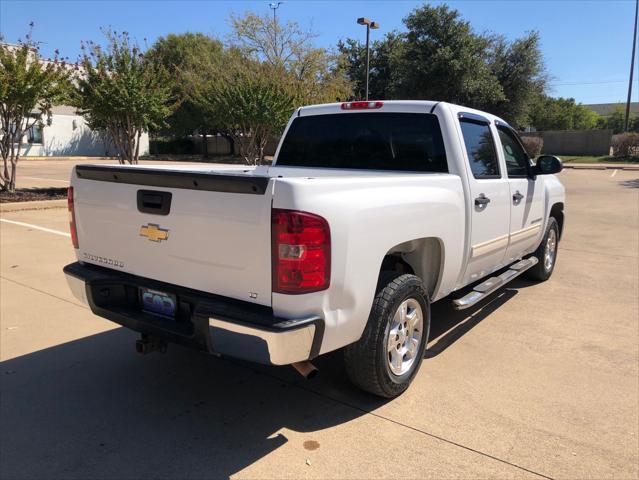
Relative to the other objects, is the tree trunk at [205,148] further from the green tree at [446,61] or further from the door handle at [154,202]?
the door handle at [154,202]

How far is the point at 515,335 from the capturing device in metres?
4.68

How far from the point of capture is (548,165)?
5.40 m

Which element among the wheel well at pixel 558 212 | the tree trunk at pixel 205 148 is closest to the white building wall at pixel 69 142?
the tree trunk at pixel 205 148

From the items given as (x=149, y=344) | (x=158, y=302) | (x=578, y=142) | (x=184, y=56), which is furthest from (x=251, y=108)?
(x=578, y=142)

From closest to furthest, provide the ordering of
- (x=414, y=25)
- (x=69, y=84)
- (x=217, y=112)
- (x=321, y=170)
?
1. (x=321, y=170)
2. (x=69, y=84)
3. (x=217, y=112)
4. (x=414, y=25)

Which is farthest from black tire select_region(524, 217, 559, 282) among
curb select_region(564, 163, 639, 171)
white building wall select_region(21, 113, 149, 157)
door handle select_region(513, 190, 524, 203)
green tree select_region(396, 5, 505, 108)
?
white building wall select_region(21, 113, 149, 157)

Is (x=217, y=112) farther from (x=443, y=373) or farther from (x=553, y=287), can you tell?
(x=443, y=373)

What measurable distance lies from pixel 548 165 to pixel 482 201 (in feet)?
5.54

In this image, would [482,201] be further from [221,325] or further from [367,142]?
[221,325]

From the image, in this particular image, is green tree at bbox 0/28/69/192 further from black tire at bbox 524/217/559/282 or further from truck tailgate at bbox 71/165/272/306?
black tire at bbox 524/217/559/282

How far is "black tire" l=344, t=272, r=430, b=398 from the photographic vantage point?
3.11 m

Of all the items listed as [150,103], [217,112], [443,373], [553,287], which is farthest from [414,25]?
[443,373]

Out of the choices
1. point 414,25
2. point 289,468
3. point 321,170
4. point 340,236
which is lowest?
point 289,468

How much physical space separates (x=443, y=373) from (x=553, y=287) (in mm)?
3040
